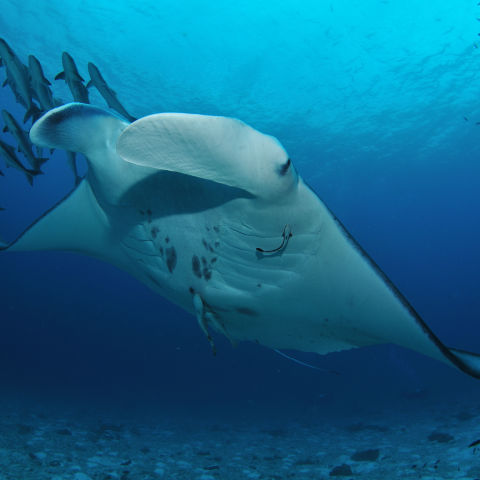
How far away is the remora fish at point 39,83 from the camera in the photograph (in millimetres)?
3951

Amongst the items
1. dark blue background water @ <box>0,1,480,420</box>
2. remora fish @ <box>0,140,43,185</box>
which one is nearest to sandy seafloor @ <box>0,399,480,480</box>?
dark blue background water @ <box>0,1,480,420</box>

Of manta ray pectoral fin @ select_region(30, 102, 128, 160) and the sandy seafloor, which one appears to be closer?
manta ray pectoral fin @ select_region(30, 102, 128, 160)

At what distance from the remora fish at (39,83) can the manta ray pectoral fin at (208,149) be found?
371cm

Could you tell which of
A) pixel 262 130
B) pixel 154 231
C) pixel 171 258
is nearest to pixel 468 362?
pixel 171 258

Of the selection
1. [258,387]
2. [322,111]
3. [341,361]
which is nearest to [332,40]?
[322,111]

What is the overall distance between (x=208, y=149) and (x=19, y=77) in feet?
13.1

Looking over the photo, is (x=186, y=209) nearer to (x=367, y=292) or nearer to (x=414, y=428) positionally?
(x=367, y=292)

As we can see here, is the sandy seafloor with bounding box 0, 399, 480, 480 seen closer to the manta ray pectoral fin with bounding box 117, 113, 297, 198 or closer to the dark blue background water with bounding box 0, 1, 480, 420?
the dark blue background water with bounding box 0, 1, 480, 420

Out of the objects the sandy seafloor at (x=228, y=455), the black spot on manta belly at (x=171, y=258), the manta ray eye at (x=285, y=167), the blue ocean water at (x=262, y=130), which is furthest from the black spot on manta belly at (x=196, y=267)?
the sandy seafloor at (x=228, y=455)

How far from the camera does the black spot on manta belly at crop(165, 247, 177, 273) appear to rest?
2.14m

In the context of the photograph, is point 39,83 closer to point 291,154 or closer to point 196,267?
point 196,267

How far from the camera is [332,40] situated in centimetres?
1412

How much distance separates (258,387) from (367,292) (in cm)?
3747

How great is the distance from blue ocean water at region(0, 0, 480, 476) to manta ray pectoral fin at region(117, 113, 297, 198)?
4.23 meters
